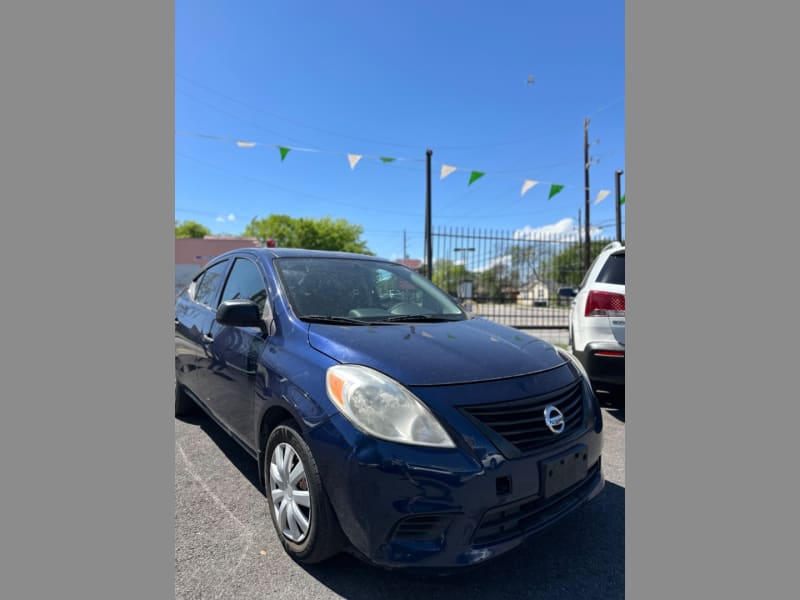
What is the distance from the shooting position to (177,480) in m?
3.06

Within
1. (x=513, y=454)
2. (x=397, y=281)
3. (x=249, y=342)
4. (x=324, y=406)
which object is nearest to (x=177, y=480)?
(x=249, y=342)

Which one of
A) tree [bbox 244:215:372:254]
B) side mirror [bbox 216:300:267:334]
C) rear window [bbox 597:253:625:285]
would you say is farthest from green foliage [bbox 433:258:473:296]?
tree [bbox 244:215:372:254]

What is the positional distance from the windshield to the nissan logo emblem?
3.53 ft

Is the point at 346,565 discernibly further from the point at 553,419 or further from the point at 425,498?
the point at 553,419

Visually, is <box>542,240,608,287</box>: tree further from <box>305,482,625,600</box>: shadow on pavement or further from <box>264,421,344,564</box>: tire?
<box>264,421,344,564</box>: tire

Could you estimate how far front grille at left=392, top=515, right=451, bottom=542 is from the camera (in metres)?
1.80

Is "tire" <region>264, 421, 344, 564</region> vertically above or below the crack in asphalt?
above

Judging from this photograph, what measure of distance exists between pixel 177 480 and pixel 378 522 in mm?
1951

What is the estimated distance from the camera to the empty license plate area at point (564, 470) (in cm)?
197

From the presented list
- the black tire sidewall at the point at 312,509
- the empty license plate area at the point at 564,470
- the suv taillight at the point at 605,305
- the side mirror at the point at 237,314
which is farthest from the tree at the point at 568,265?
the black tire sidewall at the point at 312,509

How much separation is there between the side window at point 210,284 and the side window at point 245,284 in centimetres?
20

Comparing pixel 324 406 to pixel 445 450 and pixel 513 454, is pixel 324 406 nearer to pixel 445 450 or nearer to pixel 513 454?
pixel 445 450

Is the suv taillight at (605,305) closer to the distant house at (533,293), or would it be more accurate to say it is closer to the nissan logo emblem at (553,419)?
the nissan logo emblem at (553,419)

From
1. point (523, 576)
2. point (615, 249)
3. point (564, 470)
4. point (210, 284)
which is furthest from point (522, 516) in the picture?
point (615, 249)
